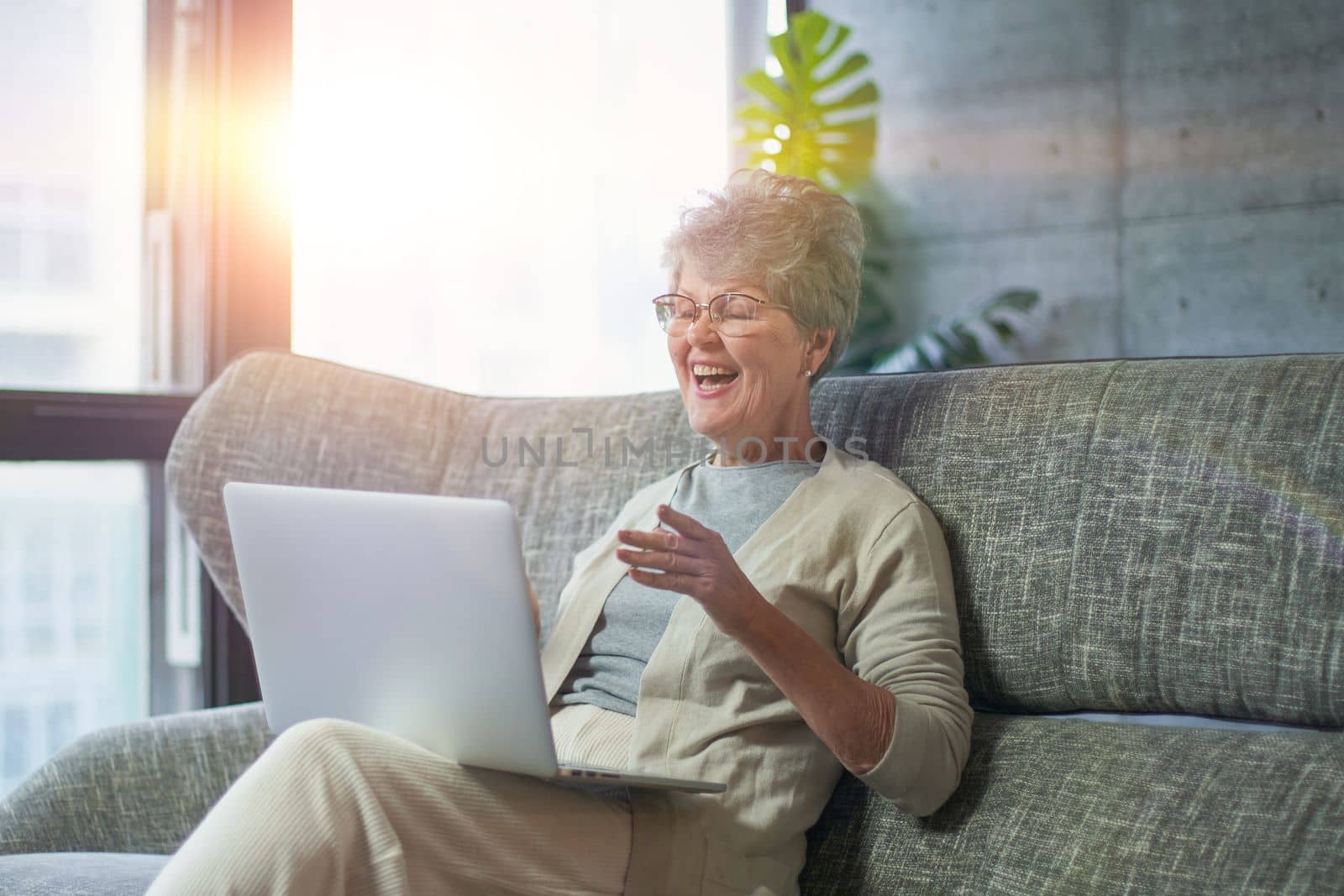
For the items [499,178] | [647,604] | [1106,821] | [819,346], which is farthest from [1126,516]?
[499,178]

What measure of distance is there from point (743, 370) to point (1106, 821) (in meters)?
0.67

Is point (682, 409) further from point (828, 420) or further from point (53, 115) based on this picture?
point (53, 115)

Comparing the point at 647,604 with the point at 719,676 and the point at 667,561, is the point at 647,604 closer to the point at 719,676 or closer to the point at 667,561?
the point at 719,676

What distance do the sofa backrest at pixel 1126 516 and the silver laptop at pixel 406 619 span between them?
428mm

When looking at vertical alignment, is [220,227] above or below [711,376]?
above

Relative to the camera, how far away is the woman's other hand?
1119 mm

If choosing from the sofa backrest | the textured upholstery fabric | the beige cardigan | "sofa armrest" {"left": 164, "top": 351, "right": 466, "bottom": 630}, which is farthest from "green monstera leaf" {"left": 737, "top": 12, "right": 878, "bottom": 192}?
the textured upholstery fabric

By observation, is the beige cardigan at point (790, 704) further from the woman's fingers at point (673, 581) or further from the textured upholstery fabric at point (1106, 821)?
the woman's fingers at point (673, 581)

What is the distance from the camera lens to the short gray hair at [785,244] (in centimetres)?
153

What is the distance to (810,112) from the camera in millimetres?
3447

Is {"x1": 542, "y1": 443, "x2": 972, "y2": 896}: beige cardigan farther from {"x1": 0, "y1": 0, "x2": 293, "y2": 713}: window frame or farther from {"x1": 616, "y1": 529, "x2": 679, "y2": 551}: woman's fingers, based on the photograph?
{"x1": 0, "y1": 0, "x2": 293, "y2": 713}: window frame

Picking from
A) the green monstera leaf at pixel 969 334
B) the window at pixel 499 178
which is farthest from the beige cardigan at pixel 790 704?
the green monstera leaf at pixel 969 334

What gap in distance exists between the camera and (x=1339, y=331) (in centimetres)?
300

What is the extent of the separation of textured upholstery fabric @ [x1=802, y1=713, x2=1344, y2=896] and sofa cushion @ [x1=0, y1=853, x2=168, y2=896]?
0.77 m
